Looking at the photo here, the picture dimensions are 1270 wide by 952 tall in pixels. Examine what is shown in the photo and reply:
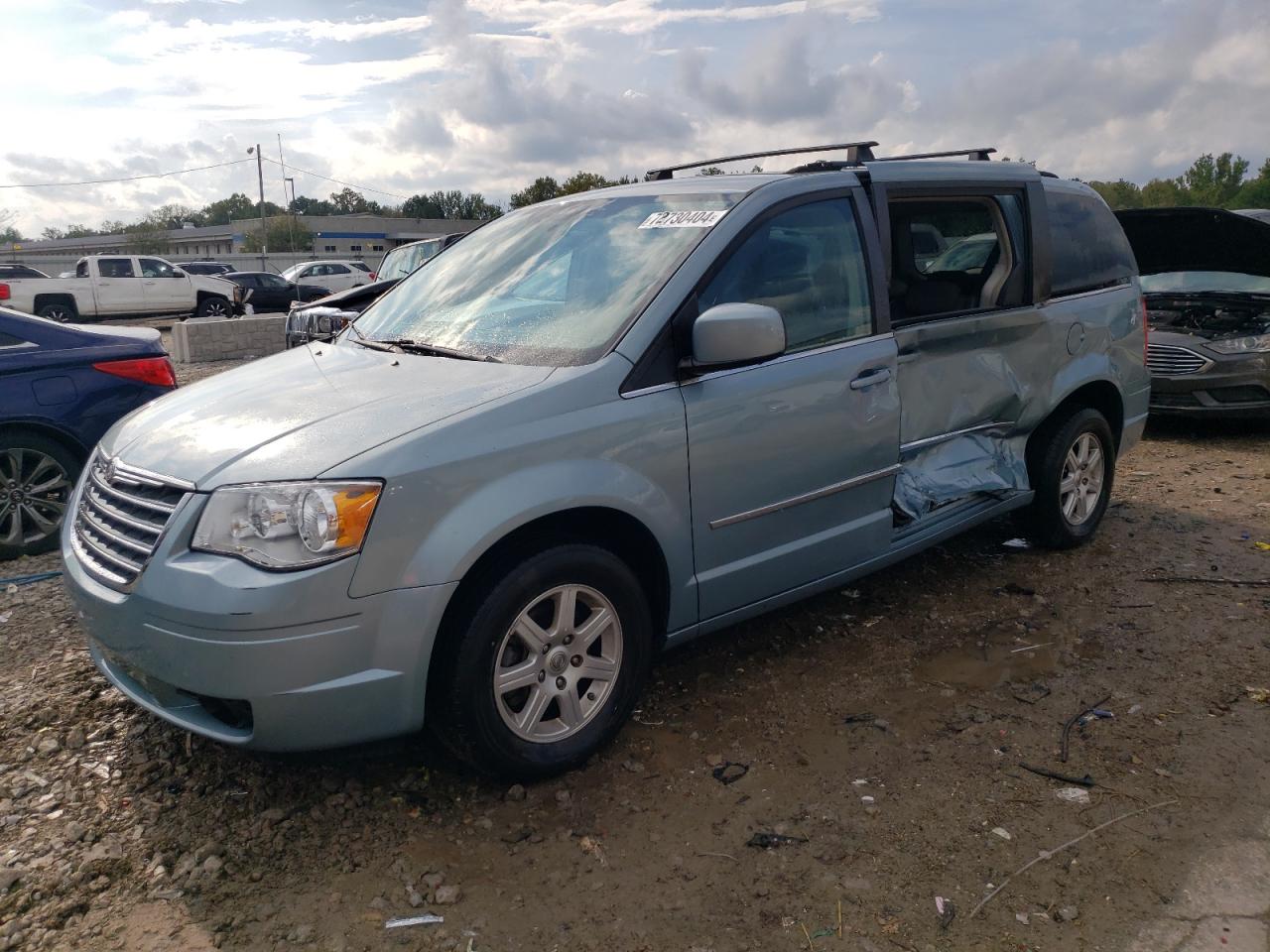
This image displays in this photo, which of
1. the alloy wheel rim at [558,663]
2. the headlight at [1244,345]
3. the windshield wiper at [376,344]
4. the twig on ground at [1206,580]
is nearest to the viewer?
the alloy wheel rim at [558,663]

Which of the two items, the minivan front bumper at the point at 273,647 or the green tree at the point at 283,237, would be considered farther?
the green tree at the point at 283,237

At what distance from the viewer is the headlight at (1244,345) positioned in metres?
7.88

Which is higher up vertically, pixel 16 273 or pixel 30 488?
pixel 16 273

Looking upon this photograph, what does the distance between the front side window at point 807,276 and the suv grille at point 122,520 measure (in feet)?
6.02

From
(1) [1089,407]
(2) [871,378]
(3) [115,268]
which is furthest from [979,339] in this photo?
(3) [115,268]

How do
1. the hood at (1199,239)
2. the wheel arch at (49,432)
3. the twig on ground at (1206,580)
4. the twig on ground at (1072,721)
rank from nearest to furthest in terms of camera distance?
the twig on ground at (1072,721), the twig on ground at (1206,580), the wheel arch at (49,432), the hood at (1199,239)

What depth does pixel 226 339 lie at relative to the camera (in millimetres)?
15312

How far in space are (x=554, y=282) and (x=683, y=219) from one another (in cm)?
54

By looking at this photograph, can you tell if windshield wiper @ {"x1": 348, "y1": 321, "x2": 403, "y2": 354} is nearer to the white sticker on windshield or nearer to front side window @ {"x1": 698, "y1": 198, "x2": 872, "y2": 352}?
the white sticker on windshield

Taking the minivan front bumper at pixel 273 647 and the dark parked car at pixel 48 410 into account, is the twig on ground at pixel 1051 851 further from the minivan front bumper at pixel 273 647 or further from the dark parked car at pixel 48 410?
the dark parked car at pixel 48 410

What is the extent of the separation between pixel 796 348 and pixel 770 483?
1.79 feet

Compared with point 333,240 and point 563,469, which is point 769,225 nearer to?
point 563,469

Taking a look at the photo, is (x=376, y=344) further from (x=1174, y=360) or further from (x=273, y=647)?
(x=1174, y=360)

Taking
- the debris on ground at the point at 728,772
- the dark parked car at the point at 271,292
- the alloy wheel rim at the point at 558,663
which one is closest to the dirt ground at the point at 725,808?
the debris on ground at the point at 728,772
